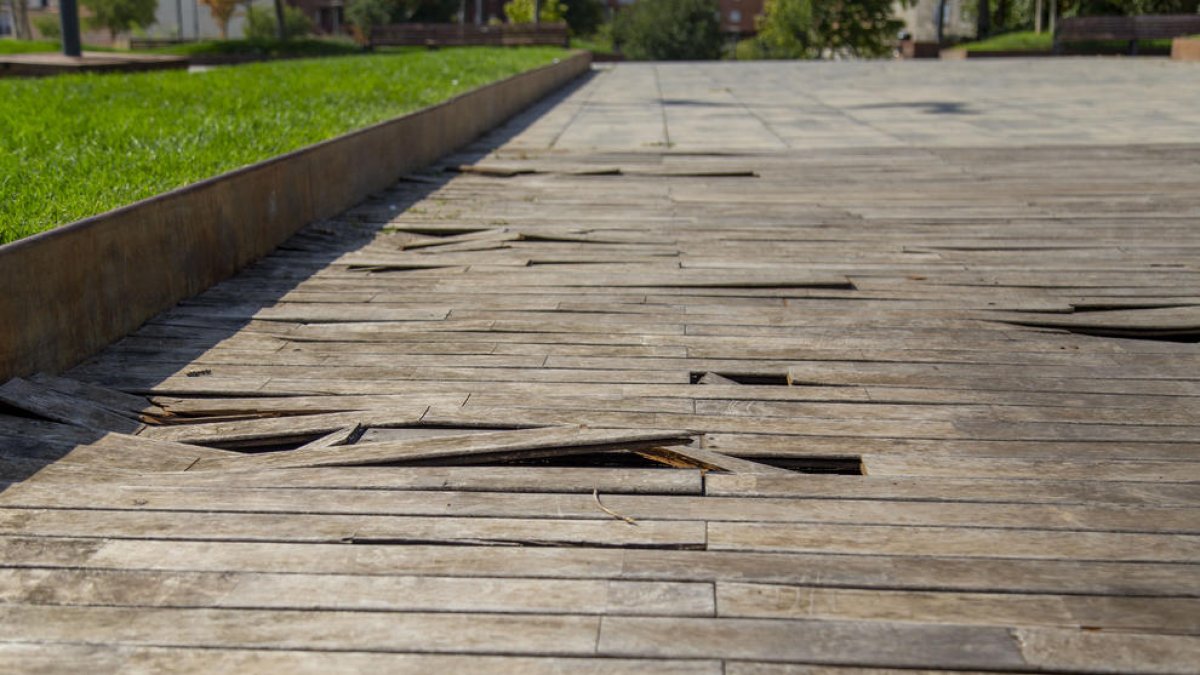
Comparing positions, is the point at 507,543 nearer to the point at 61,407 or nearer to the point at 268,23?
the point at 61,407

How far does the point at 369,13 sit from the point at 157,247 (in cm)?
5182

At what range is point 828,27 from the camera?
5706cm

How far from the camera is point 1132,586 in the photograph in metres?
3.10

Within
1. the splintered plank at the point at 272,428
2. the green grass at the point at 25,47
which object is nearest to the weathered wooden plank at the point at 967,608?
the splintered plank at the point at 272,428

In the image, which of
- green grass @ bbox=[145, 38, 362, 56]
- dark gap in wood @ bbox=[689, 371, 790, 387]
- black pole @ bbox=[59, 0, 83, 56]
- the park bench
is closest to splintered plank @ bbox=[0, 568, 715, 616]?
dark gap in wood @ bbox=[689, 371, 790, 387]

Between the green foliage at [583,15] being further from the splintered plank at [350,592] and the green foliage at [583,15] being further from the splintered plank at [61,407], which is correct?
the splintered plank at [350,592]

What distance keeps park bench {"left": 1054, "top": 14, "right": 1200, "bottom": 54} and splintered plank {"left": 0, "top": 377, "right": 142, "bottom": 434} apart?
3529 cm

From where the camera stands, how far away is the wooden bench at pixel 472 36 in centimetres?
3712

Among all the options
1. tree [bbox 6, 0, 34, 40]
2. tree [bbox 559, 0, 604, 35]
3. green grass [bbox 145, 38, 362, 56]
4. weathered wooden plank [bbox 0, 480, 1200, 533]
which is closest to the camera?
weathered wooden plank [bbox 0, 480, 1200, 533]

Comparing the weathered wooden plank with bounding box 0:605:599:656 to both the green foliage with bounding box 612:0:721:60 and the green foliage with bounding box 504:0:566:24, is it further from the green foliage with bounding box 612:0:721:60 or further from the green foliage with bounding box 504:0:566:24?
the green foliage with bounding box 612:0:721:60

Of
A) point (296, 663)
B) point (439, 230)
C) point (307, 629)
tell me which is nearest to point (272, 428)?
point (307, 629)

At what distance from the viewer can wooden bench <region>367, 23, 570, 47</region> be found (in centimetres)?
3712

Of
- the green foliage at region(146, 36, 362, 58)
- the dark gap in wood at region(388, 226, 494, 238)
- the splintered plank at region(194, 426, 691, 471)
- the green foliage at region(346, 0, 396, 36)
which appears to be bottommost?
the splintered plank at region(194, 426, 691, 471)

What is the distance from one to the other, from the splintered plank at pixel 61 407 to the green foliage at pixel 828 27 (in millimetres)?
54556
